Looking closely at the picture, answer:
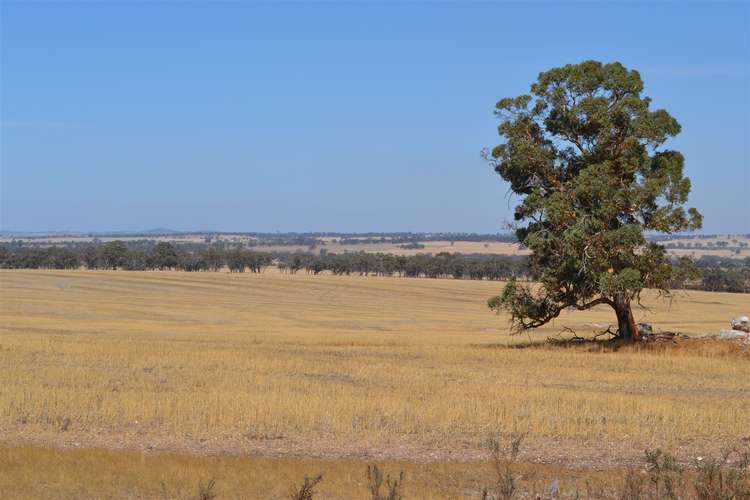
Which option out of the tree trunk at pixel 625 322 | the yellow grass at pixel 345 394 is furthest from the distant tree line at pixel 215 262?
the tree trunk at pixel 625 322

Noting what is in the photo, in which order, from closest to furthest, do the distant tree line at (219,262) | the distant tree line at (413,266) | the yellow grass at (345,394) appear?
1. the yellow grass at (345,394)
2. the distant tree line at (413,266)
3. the distant tree line at (219,262)

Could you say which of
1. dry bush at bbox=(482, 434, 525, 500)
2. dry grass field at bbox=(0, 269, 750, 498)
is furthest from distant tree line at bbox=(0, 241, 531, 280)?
dry bush at bbox=(482, 434, 525, 500)

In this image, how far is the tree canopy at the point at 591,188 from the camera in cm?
3250

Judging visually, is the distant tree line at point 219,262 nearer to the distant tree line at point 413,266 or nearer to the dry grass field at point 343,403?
the distant tree line at point 413,266

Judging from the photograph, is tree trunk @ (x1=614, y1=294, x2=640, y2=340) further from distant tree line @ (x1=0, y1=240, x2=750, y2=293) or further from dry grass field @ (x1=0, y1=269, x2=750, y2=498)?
distant tree line @ (x1=0, y1=240, x2=750, y2=293)

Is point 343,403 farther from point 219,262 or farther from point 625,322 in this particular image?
point 219,262

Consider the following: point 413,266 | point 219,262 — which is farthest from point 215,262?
point 413,266

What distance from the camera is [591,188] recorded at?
3247 cm

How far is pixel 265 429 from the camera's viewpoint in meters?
16.2

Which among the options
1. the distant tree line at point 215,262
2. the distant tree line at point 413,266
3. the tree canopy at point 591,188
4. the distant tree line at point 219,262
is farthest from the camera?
the distant tree line at point 215,262

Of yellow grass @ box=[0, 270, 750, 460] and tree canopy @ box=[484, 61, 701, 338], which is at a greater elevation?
tree canopy @ box=[484, 61, 701, 338]

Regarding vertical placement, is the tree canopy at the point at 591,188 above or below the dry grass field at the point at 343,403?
above

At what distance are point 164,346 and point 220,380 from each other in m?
9.76

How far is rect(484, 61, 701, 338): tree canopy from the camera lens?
32500 mm
